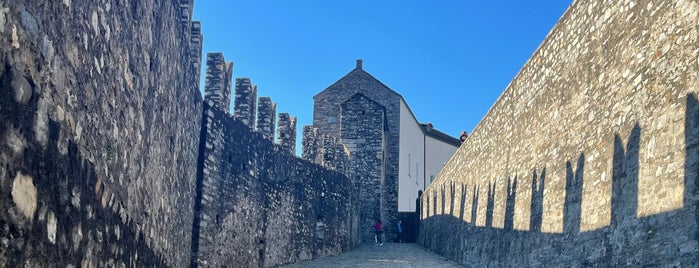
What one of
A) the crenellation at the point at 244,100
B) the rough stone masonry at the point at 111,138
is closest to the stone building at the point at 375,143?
the crenellation at the point at 244,100

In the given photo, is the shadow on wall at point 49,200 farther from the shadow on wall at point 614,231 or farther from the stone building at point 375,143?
the stone building at point 375,143

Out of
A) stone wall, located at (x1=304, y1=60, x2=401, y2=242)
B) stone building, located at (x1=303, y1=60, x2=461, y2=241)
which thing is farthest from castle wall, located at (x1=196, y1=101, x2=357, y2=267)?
stone wall, located at (x1=304, y1=60, x2=401, y2=242)

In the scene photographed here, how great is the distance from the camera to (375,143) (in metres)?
26.6

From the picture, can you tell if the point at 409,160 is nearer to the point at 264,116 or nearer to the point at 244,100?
the point at 264,116

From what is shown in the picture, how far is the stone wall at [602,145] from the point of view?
487cm

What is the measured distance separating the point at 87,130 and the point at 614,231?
4.85m

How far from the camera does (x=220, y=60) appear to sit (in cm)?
985

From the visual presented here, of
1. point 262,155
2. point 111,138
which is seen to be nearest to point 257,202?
point 262,155

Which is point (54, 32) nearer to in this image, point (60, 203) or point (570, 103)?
point (60, 203)

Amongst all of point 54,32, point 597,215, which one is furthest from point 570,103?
point 54,32

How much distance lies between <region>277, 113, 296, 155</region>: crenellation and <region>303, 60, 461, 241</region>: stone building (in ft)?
7.95

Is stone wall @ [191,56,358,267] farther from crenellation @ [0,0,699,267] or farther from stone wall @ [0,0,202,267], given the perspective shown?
stone wall @ [0,0,202,267]

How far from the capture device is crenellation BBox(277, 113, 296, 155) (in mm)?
14117

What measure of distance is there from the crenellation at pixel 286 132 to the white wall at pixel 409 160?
17.3 metres
